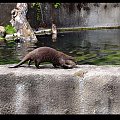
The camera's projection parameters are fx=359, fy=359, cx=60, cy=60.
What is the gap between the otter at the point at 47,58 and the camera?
3.95 meters

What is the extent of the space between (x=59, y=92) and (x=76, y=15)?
20544mm

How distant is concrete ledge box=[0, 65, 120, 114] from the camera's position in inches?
134

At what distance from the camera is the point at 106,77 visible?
11.3ft

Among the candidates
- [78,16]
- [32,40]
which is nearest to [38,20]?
[78,16]

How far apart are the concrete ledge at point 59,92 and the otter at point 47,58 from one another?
1.47 feet

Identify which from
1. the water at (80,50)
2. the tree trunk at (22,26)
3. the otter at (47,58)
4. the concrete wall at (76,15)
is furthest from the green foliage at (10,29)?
the otter at (47,58)

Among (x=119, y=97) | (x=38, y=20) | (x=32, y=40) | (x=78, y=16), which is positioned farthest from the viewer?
(x=78, y=16)

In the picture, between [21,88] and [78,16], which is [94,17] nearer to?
[78,16]

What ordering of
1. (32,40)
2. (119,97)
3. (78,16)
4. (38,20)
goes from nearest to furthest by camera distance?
(119,97), (32,40), (38,20), (78,16)

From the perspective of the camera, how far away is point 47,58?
4.01 m

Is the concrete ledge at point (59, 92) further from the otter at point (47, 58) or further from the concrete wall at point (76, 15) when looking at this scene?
the concrete wall at point (76, 15)

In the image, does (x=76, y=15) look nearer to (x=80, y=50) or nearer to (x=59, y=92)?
(x=80, y=50)

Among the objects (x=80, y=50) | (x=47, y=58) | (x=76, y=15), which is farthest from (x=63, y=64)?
(x=76, y=15)

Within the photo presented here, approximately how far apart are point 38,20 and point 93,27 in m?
4.02
